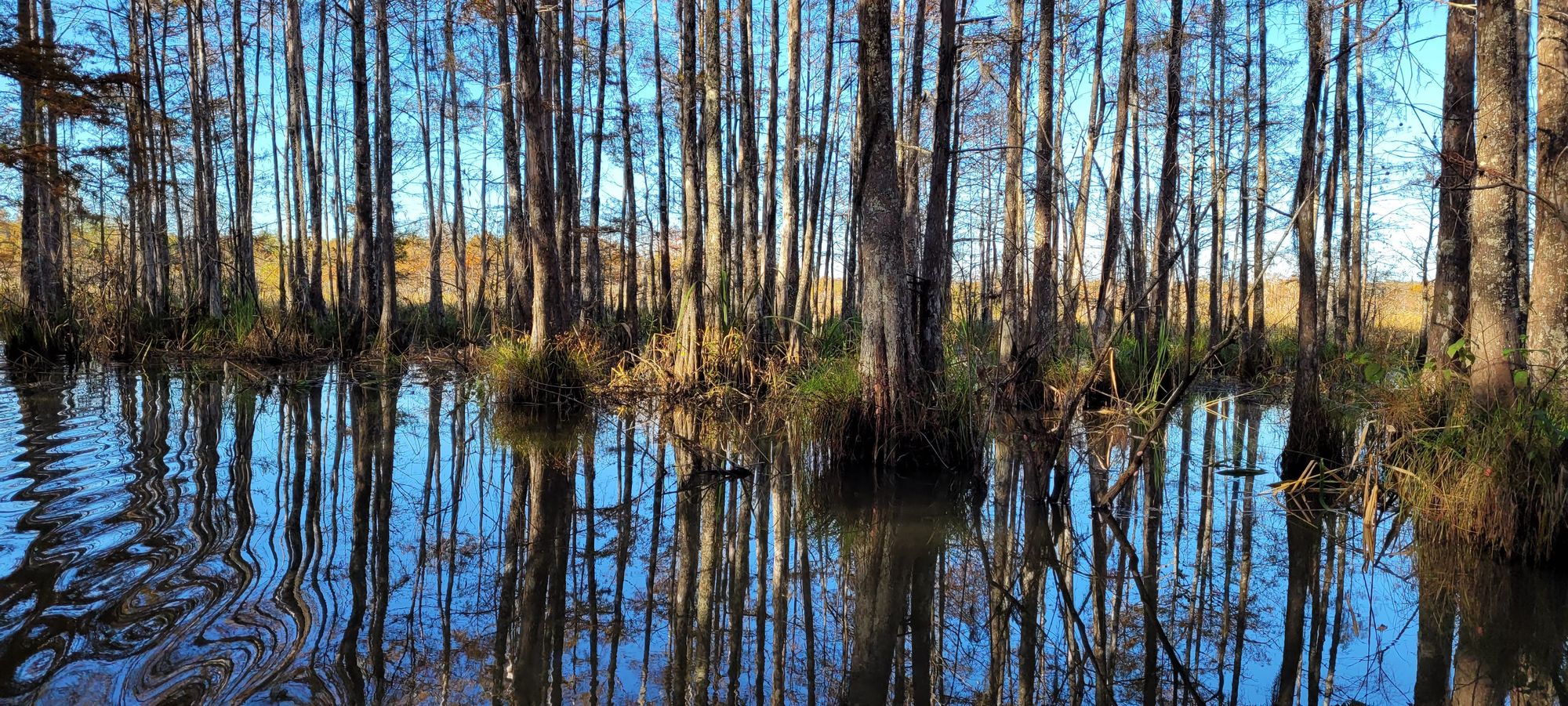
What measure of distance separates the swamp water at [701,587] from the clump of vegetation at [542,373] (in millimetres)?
2218

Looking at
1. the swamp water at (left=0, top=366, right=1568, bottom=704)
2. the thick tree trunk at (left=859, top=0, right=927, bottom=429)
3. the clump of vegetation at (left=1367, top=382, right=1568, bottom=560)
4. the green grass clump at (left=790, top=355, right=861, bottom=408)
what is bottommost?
the swamp water at (left=0, top=366, right=1568, bottom=704)

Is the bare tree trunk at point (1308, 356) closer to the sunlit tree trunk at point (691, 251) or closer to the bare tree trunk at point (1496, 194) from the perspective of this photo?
the bare tree trunk at point (1496, 194)

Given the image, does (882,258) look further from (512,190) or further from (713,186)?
(512,190)

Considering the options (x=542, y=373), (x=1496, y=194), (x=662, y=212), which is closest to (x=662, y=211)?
(x=662, y=212)

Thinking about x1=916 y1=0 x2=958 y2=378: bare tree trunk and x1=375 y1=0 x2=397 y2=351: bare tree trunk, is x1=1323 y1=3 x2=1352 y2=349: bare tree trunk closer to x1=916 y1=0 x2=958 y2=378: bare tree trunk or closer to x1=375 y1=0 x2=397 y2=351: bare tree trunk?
x1=916 y1=0 x2=958 y2=378: bare tree trunk

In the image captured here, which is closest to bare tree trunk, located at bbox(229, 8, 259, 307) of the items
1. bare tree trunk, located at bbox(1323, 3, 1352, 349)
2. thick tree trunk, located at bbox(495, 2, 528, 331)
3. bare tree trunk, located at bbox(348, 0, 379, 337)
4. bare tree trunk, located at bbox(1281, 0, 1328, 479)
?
bare tree trunk, located at bbox(348, 0, 379, 337)

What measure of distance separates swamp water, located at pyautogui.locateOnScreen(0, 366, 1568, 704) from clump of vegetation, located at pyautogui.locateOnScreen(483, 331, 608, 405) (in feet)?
7.28

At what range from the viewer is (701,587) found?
3.18 m

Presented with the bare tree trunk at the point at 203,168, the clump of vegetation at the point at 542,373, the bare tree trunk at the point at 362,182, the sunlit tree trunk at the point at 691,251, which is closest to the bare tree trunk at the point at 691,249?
the sunlit tree trunk at the point at 691,251

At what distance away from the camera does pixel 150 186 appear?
1227cm

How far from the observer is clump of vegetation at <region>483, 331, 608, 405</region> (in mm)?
7789

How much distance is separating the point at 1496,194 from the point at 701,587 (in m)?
4.78

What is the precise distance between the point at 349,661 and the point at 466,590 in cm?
64

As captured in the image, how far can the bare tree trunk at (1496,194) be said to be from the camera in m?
4.29
